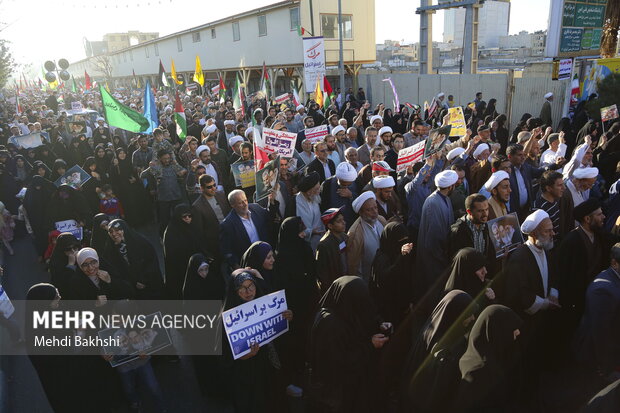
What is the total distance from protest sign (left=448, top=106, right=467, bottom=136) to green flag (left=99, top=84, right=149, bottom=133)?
580cm

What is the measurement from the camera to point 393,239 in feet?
12.3

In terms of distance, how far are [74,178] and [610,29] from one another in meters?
16.1

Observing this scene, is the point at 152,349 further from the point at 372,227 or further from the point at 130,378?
the point at 372,227

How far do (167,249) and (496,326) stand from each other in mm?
3447

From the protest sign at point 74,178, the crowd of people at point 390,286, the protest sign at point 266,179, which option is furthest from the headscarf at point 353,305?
the protest sign at point 74,178

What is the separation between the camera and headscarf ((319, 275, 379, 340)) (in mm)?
2947

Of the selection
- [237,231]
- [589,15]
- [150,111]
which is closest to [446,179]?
[237,231]

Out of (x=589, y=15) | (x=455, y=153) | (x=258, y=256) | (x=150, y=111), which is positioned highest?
(x=589, y=15)

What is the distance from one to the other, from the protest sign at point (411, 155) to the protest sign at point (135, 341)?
3865 millimetres

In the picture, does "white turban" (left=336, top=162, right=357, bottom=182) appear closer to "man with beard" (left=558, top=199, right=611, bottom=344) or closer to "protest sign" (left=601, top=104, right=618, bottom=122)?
"man with beard" (left=558, top=199, right=611, bottom=344)

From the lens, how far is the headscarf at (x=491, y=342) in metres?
2.47

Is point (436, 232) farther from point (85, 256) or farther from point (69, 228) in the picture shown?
point (69, 228)

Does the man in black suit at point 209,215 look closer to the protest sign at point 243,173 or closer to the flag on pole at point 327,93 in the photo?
the protest sign at point 243,173

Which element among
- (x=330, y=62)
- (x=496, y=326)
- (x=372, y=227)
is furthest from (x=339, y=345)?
(x=330, y=62)
